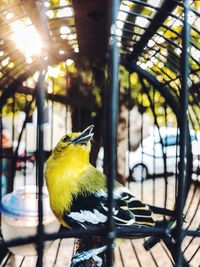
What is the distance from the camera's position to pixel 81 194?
0.50 meters

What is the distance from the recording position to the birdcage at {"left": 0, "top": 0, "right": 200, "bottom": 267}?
25 centimetres

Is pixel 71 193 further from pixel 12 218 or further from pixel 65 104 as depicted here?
pixel 65 104

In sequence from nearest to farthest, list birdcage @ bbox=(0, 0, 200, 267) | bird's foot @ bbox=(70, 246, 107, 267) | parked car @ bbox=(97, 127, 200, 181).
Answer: birdcage @ bbox=(0, 0, 200, 267) < bird's foot @ bbox=(70, 246, 107, 267) < parked car @ bbox=(97, 127, 200, 181)

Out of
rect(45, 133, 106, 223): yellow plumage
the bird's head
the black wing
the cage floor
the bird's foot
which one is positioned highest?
the bird's head

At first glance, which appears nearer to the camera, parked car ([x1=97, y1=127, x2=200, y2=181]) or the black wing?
the black wing

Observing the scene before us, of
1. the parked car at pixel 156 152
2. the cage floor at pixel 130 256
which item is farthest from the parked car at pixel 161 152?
the cage floor at pixel 130 256

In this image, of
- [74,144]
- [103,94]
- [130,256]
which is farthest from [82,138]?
[130,256]

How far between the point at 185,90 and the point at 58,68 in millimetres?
695

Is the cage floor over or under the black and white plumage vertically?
under

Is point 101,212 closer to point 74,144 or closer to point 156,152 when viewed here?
point 74,144

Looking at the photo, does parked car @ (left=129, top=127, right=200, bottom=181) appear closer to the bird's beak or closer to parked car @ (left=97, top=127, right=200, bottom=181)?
parked car @ (left=97, top=127, right=200, bottom=181)

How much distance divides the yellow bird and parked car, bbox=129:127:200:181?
0.46ft

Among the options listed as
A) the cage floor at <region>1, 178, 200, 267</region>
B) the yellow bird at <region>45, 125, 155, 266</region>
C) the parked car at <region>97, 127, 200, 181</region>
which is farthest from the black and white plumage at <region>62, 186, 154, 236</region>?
the cage floor at <region>1, 178, 200, 267</region>

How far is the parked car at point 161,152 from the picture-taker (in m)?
0.74
